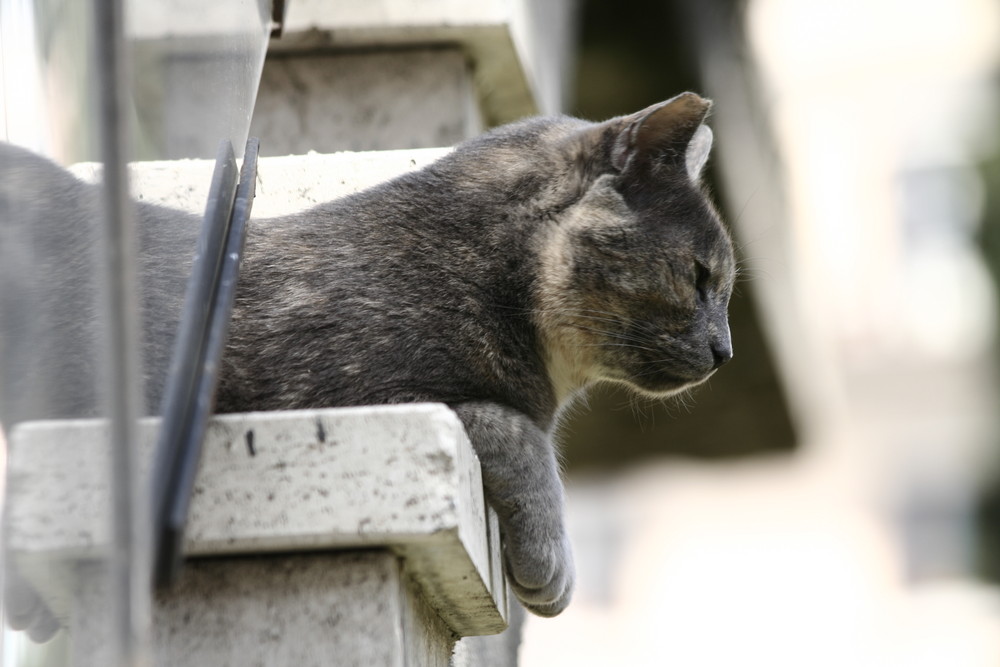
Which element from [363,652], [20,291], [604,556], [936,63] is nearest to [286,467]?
[363,652]

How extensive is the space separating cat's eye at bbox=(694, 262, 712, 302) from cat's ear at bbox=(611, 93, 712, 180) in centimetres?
17

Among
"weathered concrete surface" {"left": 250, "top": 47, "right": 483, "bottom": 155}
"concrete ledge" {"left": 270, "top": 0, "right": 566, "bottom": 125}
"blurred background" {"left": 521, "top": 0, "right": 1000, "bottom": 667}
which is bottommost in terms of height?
"blurred background" {"left": 521, "top": 0, "right": 1000, "bottom": 667}

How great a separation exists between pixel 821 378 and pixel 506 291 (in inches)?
183

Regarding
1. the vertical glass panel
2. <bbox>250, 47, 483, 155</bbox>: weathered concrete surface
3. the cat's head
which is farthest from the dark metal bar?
<bbox>250, 47, 483, 155</bbox>: weathered concrete surface

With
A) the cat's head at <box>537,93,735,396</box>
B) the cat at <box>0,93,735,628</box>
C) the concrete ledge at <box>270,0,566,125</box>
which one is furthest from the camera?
the concrete ledge at <box>270,0,566,125</box>

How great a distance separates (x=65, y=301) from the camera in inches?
53.4

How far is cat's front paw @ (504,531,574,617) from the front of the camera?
1.76 metres

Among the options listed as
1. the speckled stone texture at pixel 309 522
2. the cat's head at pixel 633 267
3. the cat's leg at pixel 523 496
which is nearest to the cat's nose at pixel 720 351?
the cat's head at pixel 633 267

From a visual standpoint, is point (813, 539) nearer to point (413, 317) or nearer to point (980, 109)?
point (980, 109)

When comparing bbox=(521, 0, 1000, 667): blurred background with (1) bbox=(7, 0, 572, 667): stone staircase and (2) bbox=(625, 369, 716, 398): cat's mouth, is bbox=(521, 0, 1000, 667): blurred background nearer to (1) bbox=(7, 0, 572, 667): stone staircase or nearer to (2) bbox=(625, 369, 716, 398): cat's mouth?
(2) bbox=(625, 369, 716, 398): cat's mouth

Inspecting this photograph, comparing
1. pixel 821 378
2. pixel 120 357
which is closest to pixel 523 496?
Result: pixel 120 357

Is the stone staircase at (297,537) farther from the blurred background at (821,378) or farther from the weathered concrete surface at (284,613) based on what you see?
the blurred background at (821,378)

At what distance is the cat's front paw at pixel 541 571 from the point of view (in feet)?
5.77

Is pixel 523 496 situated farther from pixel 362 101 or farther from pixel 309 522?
pixel 362 101
